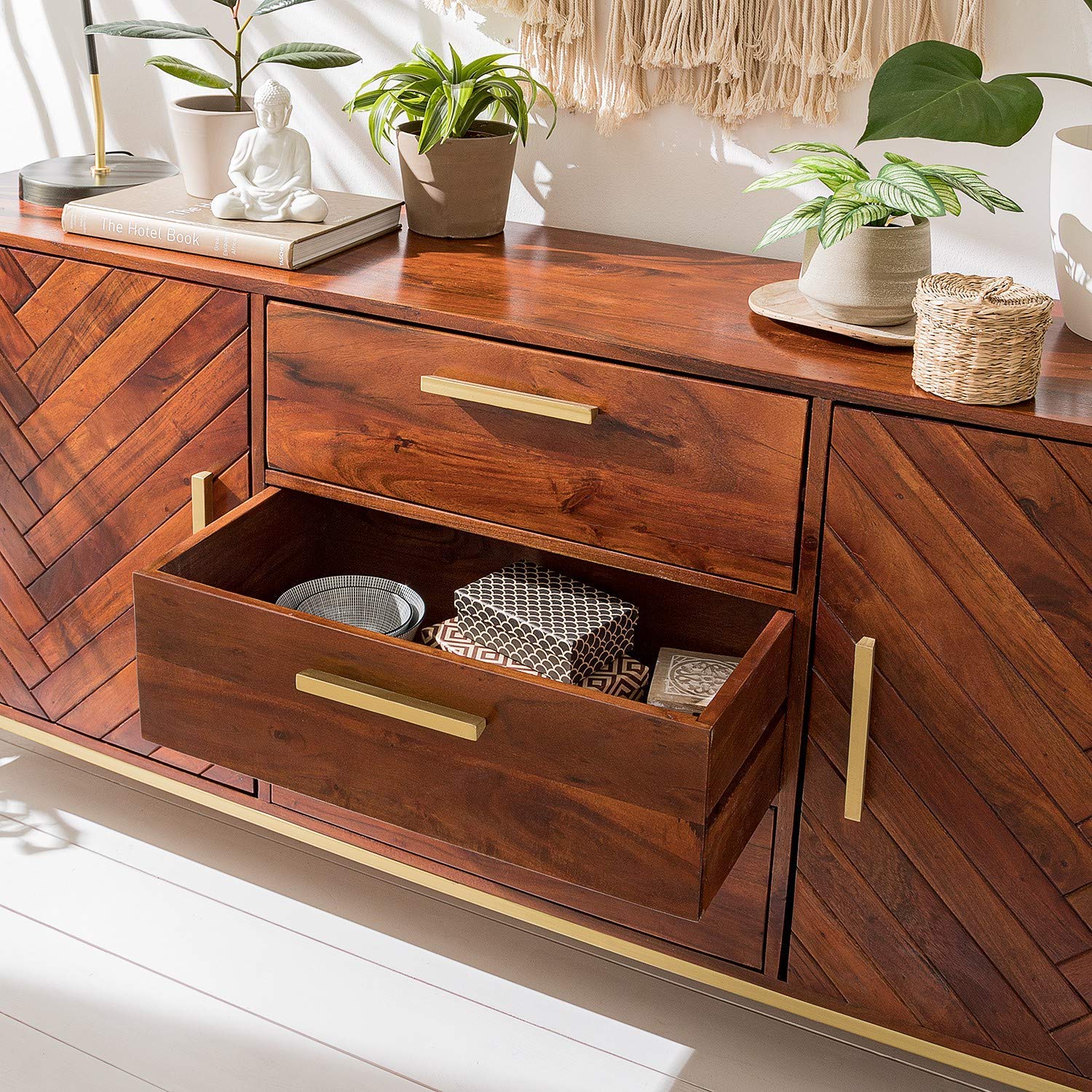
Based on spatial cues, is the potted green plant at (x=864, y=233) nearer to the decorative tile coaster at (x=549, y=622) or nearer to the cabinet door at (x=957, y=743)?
the cabinet door at (x=957, y=743)

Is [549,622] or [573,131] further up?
[573,131]

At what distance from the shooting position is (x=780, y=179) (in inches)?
49.3

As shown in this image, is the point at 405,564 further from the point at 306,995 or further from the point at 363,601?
the point at 306,995

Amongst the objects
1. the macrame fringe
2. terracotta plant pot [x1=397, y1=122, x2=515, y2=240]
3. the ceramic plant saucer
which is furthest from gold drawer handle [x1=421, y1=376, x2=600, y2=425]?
the macrame fringe

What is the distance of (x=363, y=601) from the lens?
1565 mm

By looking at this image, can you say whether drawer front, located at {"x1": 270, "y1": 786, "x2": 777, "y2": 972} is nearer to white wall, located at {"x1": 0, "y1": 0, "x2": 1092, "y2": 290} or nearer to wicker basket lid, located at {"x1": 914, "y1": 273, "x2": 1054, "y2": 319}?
wicker basket lid, located at {"x1": 914, "y1": 273, "x2": 1054, "y2": 319}

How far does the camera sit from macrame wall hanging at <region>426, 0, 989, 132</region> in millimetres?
1430

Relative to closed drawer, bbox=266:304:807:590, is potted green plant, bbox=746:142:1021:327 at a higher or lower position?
higher

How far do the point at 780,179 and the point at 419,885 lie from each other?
101 cm

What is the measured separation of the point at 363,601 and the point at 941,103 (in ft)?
2.77

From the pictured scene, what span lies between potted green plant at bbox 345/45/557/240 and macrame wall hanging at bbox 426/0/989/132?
0.05m

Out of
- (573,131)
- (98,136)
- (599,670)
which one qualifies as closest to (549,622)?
(599,670)

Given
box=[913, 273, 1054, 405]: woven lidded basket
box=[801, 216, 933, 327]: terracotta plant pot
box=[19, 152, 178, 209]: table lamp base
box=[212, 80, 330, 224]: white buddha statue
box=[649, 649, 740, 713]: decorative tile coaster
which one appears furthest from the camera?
box=[19, 152, 178, 209]: table lamp base

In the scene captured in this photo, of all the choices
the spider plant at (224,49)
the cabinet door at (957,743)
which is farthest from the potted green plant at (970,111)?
the spider plant at (224,49)
